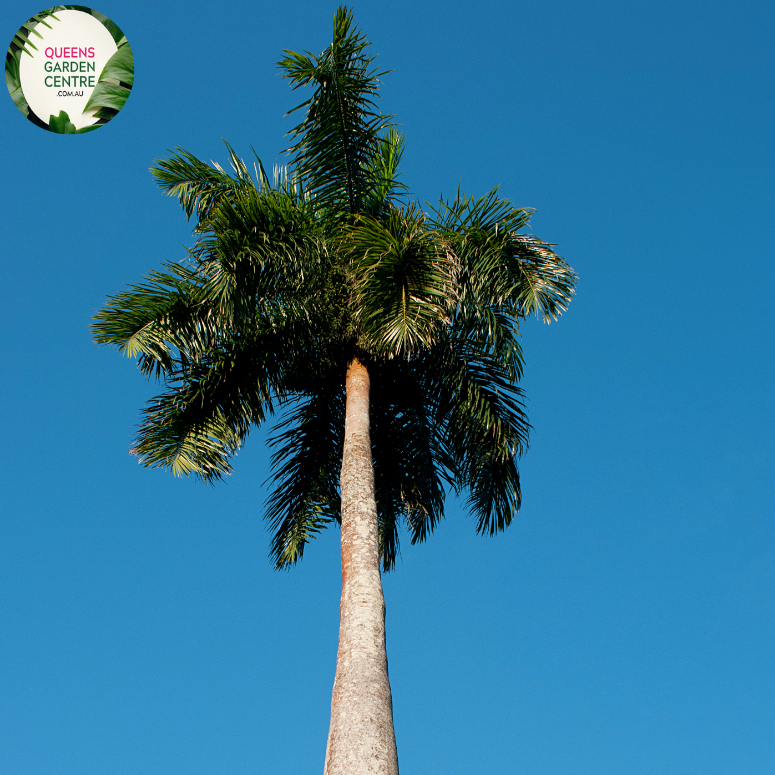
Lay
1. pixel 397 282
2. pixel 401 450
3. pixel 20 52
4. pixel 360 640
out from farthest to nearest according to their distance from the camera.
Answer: pixel 20 52 → pixel 401 450 → pixel 397 282 → pixel 360 640

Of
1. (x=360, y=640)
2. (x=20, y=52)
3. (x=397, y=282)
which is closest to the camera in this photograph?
(x=360, y=640)

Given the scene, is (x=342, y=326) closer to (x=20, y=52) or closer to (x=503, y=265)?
(x=503, y=265)

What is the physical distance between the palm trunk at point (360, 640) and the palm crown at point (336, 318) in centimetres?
143

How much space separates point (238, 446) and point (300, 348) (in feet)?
5.33

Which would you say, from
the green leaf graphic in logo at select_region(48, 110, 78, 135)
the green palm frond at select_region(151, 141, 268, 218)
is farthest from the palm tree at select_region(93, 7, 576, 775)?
the green leaf graphic in logo at select_region(48, 110, 78, 135)

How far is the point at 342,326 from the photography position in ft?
37.9

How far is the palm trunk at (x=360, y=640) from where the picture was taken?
24.7 feet

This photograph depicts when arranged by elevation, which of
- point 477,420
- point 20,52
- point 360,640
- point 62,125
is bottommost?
point 360,640

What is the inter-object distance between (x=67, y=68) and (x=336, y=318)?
7.11 metres

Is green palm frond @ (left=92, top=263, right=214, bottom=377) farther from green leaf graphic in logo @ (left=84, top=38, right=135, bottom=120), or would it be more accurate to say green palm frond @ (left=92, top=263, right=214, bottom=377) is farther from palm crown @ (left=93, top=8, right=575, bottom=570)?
green leaf graphic in logo @ (left=84, top=38, right=135, bottom=120)

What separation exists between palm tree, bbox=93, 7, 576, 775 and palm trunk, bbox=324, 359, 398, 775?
52 mm

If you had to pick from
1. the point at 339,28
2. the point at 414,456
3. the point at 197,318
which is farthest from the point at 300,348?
the point at 339,28

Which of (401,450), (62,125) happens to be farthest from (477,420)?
(62,125)

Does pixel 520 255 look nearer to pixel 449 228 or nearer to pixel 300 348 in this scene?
pixel 449 228
